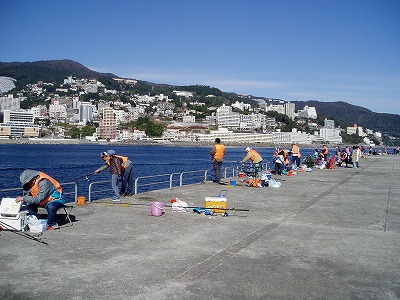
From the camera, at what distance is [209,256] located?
7.17 m

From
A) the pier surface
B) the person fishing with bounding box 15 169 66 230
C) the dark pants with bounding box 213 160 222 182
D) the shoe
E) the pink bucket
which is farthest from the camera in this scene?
the dark pants with bounding box 213 160 222 182

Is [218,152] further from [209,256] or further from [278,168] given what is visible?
[209,256]

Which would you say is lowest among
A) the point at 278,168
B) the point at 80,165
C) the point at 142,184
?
the point at 80,165

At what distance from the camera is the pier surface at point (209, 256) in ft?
18.5

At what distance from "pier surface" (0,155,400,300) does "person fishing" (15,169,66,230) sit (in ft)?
1.59

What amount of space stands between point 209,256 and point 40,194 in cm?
386

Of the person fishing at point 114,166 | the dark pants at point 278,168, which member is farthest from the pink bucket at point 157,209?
the dark pants at point 278,168

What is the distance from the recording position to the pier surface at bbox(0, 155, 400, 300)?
5.63m

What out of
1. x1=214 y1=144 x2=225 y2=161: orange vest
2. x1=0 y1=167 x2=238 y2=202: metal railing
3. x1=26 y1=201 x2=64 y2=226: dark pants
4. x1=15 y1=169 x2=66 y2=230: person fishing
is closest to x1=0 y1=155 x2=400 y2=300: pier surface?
x1=26 y1=201 x2=64 y2=226: dark pants

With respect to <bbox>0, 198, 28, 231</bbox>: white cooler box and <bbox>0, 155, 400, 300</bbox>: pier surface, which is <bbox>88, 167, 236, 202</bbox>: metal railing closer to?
<bbox>0, 155, 400, 300</bbox>: pier surface

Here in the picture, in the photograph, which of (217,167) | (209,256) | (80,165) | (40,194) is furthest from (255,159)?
(80,165)

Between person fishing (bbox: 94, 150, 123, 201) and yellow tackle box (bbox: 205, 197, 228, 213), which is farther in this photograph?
person fishing (bbox: 94, 150, 123, 201)

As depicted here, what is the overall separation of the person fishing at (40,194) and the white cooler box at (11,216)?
15cm

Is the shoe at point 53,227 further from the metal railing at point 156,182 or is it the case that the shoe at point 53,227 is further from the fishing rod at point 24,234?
the metal railing at point 156,182
